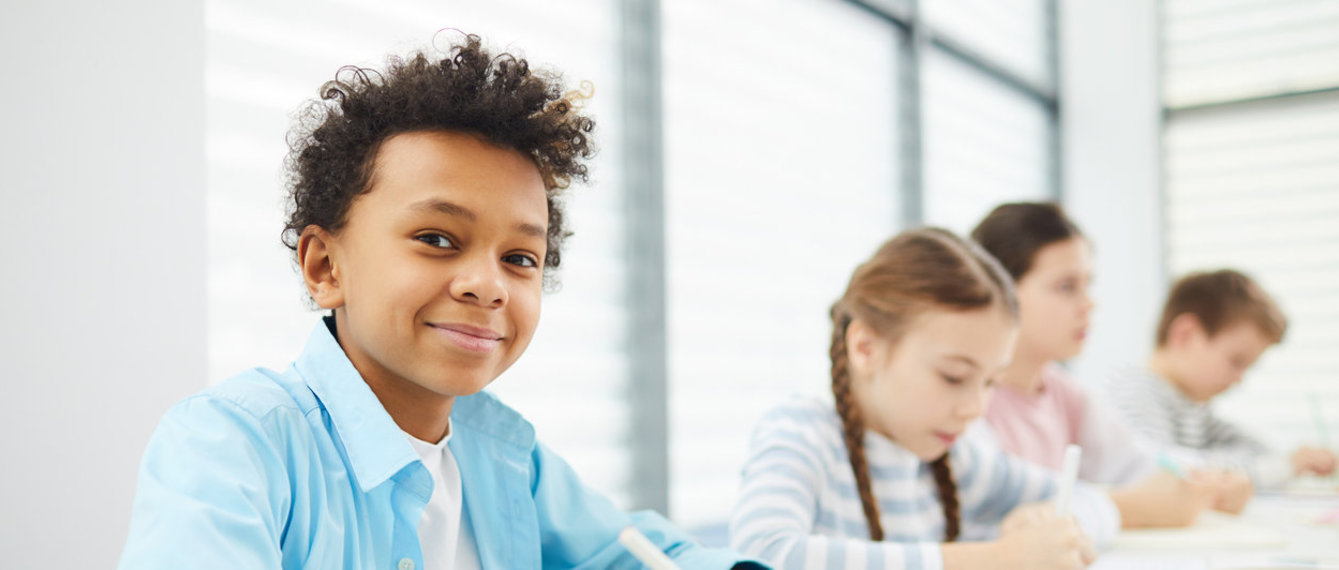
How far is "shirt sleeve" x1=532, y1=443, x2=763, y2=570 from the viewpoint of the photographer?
1042mm

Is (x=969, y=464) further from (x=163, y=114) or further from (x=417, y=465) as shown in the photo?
(x=163, y=114)

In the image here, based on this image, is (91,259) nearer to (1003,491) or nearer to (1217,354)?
(1003,491)

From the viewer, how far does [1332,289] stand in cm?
375

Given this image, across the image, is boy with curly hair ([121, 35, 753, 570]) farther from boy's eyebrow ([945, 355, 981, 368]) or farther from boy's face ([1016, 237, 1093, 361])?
boy's face ([1016, 237, 1093, 361])

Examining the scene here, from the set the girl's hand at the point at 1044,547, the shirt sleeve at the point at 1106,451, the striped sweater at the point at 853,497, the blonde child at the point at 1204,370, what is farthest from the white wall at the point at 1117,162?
the girl's hand at the point at 1044,547

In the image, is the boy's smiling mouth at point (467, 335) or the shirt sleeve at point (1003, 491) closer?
the boy's smiling mouth at point (467, 335)

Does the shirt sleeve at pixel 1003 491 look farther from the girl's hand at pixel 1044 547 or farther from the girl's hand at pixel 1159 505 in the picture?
the girl's hand at pixel 1044 547

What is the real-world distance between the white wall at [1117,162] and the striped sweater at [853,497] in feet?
8.43

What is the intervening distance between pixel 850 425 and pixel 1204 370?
166 cm

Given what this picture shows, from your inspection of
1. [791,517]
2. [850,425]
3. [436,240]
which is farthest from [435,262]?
[850,425]

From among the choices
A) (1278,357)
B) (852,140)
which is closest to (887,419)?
(852,140)

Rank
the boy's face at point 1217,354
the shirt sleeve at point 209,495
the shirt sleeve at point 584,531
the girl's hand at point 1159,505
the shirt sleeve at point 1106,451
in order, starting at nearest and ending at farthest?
the shirt sleeve at point 209,495 → the shirt sleeve at point 584,531 → the girl's hand at point 1159,505 → the shirt sleeve at point 1106,451 → the boy's face at point 1217,354

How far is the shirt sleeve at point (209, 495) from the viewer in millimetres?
636

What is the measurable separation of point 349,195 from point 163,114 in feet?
0.90
